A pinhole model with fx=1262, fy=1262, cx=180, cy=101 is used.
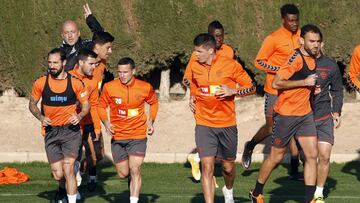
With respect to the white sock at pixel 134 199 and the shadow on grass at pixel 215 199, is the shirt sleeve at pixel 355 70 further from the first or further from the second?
the white sock at pixel 134 199

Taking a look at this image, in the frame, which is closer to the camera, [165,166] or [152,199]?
[152,199]

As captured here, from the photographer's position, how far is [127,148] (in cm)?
1602

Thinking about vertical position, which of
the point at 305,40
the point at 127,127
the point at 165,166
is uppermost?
the point at 305,40

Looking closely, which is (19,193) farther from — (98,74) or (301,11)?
(301,11)

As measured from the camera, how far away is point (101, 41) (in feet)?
57.9

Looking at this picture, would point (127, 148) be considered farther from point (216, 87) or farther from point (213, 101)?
point (216, 87)

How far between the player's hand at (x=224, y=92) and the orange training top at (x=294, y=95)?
61 centimetres

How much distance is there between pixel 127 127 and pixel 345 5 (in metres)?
7.15

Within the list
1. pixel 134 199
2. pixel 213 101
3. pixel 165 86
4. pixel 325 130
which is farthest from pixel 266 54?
pixel 165 86

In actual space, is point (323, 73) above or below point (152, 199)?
above

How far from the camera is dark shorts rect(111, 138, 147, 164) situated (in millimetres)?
15906

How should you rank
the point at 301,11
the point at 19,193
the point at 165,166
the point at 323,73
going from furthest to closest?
the point at 301,11, the point at 165,166, the point at 19,193, the point at 323,73

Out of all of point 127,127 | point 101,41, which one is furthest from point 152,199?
point 101,41

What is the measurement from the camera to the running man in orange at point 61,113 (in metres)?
15.6
